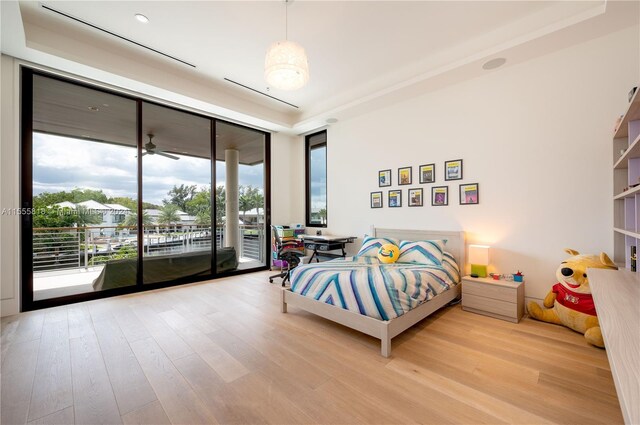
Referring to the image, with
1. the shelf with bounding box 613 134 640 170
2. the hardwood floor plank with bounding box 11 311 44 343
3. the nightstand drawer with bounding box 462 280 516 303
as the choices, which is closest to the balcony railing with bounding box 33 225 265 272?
the hardwood floor plank with bounding box 11 311 44 343

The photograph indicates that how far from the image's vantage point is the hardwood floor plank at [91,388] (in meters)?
1.56

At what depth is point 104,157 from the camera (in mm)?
Answer: 3723

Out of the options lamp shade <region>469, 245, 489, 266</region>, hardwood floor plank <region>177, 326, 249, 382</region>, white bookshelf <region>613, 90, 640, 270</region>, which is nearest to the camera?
hardwood floor plank <region>177, 326, 249, 382</region>

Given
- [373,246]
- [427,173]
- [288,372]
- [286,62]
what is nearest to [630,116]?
[427,173]

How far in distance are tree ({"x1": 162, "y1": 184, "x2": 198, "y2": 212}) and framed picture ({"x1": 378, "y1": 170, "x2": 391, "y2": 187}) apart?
3.19 meters

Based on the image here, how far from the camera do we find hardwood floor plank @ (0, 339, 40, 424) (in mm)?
1568

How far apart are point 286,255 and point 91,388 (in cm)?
290

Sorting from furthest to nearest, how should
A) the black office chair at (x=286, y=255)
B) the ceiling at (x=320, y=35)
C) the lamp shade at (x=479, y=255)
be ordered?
the black office chair at (x=286, y=255) → the lamp shade at (x=479, y=255) → the ceiling at (x=320, y=35)

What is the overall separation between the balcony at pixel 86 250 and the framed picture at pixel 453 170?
413 centimetres

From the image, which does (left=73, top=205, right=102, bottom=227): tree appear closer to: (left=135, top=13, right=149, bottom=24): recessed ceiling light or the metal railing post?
the metal railing post

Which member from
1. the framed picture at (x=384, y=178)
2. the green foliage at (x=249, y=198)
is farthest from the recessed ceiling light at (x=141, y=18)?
the framed picture at (x=384, y=178)

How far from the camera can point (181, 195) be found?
4465 millimetres

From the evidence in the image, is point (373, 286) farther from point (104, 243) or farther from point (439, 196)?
point (104, 243)

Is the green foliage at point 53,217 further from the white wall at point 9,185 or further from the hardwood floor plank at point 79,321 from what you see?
the hardwood floor plank at point 79,321
